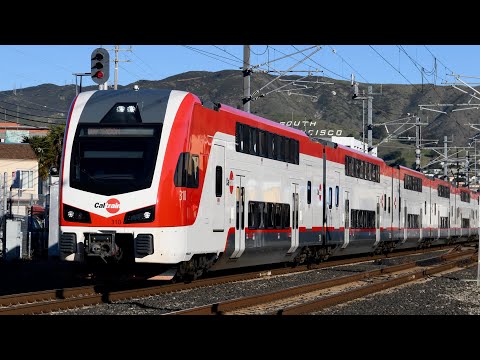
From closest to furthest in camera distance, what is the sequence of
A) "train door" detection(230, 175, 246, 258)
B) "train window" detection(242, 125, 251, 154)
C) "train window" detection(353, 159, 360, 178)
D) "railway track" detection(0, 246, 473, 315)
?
"railway track" detection(0, 246, 473, 315), "train door" detection(230, 175, 246, 258), "train window" detection(242, 125, 251, 154), "train window" detection(353, 159, 360, 178)

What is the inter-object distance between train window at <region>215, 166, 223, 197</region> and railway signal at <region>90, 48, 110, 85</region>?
7523 mm

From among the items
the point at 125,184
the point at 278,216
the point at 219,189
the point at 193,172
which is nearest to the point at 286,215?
the point at 278,216

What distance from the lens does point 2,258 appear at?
30922 mm

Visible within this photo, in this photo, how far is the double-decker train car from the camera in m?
18.1

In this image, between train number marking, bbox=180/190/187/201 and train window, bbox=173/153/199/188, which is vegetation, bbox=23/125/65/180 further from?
train number marking, bbox=180/190/187/201

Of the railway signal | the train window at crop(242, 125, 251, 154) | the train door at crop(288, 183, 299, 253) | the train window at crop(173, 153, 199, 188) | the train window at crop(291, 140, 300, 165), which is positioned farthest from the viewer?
the railway signal

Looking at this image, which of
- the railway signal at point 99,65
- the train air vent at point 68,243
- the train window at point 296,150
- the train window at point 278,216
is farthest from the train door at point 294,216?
the train air vent at point 68,243

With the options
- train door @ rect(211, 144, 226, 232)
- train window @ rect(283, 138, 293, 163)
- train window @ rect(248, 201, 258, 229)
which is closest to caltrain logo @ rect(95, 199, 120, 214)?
train door @ rect(211, 144, 226, 232)

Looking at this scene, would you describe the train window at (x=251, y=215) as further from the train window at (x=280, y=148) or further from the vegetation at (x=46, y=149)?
the vegetation at (x=46, y=149)

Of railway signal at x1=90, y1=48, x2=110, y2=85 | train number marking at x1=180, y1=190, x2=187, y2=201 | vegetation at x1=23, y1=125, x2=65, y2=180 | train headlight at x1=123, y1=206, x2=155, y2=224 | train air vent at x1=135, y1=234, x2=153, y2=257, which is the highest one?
vegetation at x1=23, y1=125, x2=65, y2=180

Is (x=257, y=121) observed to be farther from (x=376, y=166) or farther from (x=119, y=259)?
(x=376, y=166)
